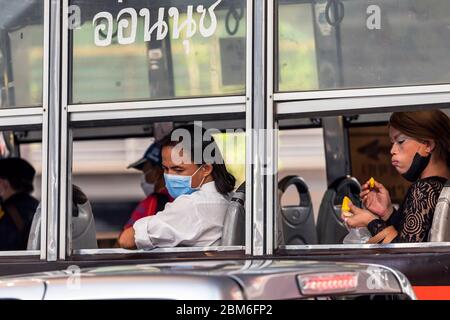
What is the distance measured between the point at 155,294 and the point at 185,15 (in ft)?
7.73

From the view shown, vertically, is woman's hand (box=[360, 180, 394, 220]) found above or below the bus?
below

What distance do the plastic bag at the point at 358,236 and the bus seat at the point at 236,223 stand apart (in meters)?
0.49

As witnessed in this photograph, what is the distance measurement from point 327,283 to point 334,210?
350 centimetres

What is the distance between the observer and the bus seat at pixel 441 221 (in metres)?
5.02

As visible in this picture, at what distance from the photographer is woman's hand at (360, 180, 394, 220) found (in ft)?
17.9

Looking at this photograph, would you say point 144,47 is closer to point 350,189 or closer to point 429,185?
point 429,185

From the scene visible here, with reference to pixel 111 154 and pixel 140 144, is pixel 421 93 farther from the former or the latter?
pixel 111 154

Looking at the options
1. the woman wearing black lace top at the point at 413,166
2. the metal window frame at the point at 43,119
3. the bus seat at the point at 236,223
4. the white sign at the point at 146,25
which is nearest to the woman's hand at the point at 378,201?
Answer: the woman wearing black lace top at the point at 413,166

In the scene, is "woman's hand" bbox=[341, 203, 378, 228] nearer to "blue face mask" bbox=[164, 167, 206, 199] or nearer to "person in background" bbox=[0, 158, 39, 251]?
"blue face mask" bbox=[164, 167, 206, 199]

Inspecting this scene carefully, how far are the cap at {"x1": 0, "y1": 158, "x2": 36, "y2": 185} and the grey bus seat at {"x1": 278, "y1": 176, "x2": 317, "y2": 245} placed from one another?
1.83m

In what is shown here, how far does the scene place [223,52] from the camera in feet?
17.3

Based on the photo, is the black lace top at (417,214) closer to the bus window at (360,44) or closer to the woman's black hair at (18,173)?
the bus window at (360,44)

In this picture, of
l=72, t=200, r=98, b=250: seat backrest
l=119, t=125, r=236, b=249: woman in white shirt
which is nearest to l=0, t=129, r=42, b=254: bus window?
l=72, t=200, r=98, b=250: seat backrest

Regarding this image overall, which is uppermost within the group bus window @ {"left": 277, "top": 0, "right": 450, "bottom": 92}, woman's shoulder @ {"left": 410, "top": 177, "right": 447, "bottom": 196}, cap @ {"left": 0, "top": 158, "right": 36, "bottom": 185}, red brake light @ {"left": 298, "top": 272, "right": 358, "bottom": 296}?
bus window @ {"left": 277, "top": 0, "right": 450, "bottom": 92}
